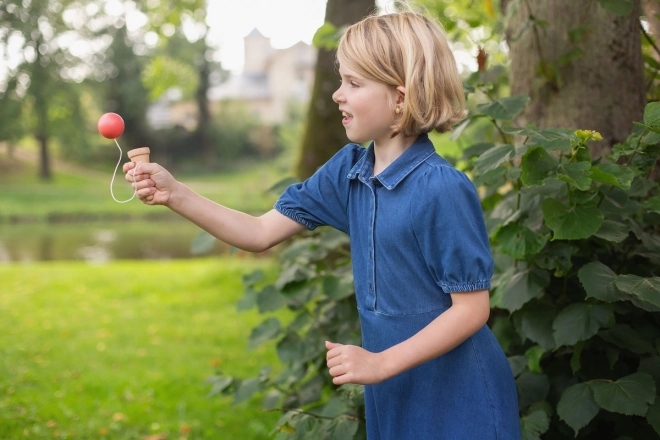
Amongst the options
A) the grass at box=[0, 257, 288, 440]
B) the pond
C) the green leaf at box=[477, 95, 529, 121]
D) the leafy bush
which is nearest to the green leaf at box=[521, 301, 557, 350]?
the leafy bush

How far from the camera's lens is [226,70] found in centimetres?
3691

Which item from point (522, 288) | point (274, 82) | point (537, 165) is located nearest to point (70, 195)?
point (522, 288)

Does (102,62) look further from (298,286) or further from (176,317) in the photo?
(298,286)

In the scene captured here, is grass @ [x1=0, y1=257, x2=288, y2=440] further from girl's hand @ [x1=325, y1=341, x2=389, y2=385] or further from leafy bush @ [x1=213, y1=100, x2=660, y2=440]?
girl's hand @ [x1=325, y1=341, x2=389, y2=385]

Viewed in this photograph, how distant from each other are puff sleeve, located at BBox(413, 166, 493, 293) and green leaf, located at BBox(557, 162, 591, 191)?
436 mm

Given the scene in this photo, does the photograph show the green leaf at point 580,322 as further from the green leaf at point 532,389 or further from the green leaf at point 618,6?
the green leaf at point 618,6

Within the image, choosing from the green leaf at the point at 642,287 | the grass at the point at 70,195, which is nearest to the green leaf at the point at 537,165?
the green leaf at the point at 642,287

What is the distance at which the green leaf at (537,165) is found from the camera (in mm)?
1694

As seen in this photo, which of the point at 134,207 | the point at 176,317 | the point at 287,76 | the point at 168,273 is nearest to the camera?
the point at 176,317

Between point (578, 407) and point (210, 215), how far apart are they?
1097 millimetres

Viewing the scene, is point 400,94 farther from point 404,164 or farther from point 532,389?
point 532,389

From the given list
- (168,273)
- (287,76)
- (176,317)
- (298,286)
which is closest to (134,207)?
(168,273)

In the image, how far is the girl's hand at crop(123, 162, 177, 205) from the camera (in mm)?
1398

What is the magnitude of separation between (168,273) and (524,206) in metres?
6.50
